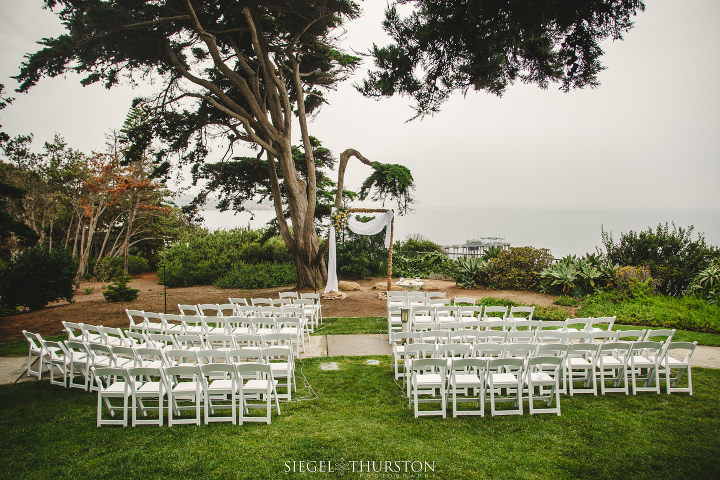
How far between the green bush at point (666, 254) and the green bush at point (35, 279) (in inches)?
713

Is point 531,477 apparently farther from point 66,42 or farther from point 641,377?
point 66,42

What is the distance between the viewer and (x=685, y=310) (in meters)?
10.5

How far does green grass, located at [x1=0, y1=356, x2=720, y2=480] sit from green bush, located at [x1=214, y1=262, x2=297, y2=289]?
40.1 ft

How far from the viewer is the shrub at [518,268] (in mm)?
14907

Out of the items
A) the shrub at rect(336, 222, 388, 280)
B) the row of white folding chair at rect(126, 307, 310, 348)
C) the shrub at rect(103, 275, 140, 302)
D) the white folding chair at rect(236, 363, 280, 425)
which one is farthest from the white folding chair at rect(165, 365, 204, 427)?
the shrub at rect(336, 222, 388, 280)

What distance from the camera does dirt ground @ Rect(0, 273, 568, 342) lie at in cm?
1078

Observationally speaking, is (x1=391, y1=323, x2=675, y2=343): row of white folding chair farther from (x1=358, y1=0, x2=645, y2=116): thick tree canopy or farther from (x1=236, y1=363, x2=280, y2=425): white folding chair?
(x1=358, y1=0, x2=645, y2=116): thick tree canopy

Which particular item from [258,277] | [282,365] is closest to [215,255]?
[258,277]

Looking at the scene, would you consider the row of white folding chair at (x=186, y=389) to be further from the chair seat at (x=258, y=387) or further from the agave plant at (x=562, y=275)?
the agave plant at (x=562, y=275)

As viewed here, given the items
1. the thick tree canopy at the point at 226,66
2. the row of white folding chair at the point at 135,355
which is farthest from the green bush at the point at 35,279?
the row of white folding chair at the point at 135,355

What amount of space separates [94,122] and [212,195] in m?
9.97

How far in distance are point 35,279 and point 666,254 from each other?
66.0ft

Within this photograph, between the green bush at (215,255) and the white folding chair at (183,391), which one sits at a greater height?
the green bush at (215,255)

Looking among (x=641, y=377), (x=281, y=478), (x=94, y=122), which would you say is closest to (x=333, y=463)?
(x=281, y=478)
